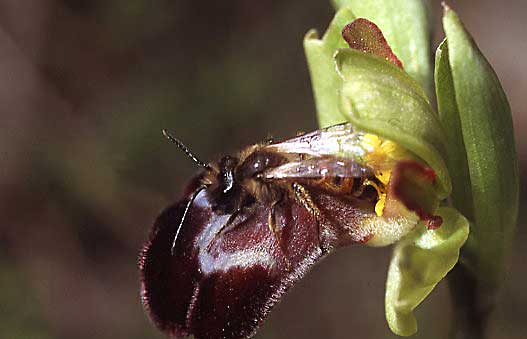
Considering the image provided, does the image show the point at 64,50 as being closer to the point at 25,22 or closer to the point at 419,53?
the point at 25,22

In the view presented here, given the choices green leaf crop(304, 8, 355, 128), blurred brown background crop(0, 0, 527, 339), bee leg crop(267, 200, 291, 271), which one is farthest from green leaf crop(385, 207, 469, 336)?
blurred brown background crop(0, 0, 527, 339)

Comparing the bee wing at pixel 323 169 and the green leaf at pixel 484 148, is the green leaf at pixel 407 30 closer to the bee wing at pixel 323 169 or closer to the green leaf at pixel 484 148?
the green leaf at pixel 484 148

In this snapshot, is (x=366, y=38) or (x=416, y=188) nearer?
(x=416, y=188)

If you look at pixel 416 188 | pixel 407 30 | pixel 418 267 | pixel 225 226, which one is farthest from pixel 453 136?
pixel 225 226

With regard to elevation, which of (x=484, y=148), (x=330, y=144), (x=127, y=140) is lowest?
(x=127, y=140)

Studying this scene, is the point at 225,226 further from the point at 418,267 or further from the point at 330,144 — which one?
the point at 418,267

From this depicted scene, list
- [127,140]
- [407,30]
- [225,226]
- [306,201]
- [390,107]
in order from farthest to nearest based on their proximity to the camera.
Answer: [127,140], [407,30], [225,226], [306,201], [390,107]

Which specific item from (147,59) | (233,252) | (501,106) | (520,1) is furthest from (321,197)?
(520,1)

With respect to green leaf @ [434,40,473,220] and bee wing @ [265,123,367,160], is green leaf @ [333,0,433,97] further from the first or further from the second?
bee wing @ [265,123,367,160]
